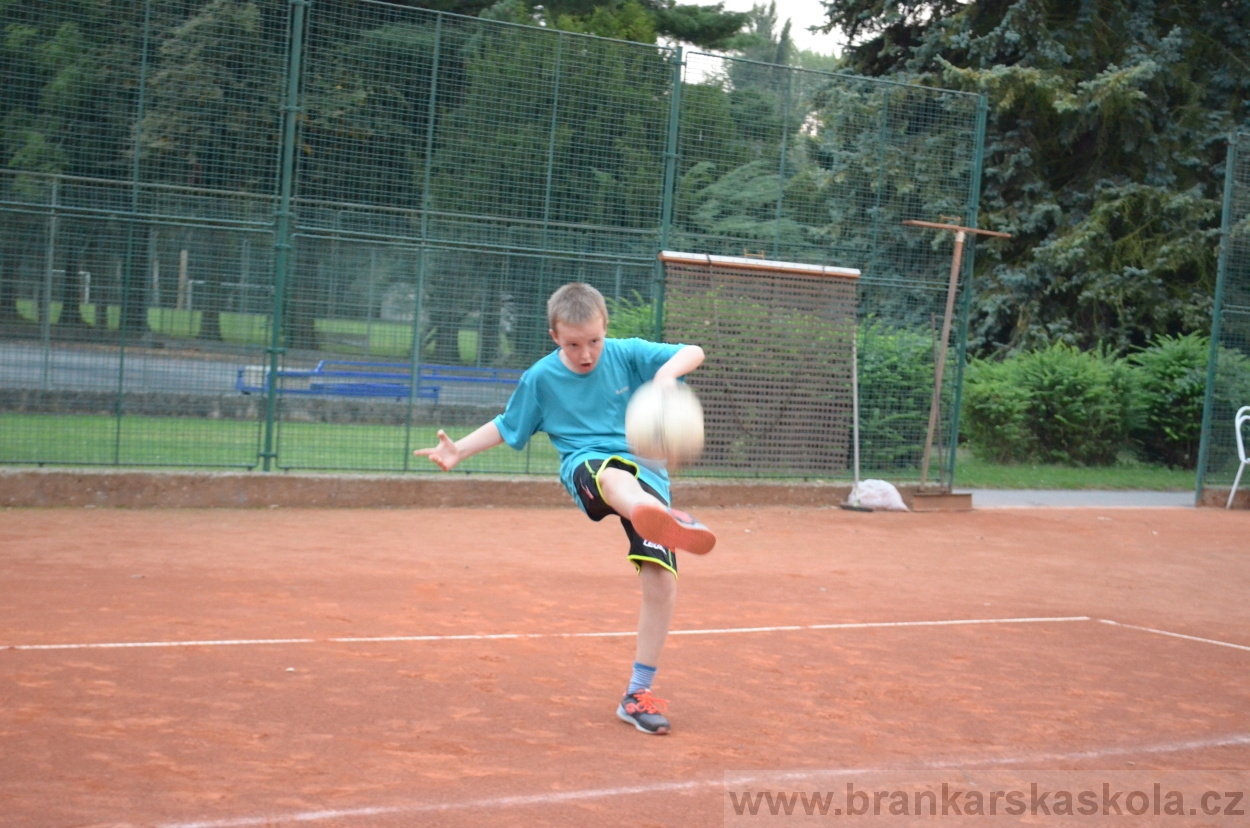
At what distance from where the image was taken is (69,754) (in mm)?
4203

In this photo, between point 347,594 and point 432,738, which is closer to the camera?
point 432,738

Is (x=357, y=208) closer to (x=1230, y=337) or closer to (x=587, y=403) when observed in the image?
(x=587, y=403)

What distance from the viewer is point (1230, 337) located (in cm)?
1571

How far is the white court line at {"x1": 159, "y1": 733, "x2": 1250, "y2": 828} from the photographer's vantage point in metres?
3.68

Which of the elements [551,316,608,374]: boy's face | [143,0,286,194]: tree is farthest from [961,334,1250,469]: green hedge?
[551,316,608,374]: boy's face

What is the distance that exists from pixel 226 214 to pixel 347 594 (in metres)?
5.45

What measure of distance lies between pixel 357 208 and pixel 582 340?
25.3ft

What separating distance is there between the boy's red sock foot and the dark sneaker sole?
29.5 inches

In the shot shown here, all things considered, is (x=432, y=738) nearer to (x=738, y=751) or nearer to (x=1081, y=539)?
(x=738, y=751)

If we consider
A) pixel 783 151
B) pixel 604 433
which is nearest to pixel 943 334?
pixel 783 151

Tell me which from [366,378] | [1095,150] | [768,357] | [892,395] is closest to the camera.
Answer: [366,378]

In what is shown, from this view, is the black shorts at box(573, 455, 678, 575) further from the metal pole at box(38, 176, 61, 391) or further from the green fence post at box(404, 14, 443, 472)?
the metal pole at box(38, 176, 61, 391)

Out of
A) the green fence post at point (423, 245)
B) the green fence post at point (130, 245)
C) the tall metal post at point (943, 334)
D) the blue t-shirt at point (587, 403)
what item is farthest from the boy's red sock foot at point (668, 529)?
the tall metal post at point (943, 334)

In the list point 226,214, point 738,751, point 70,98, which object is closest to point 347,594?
point 738,751
